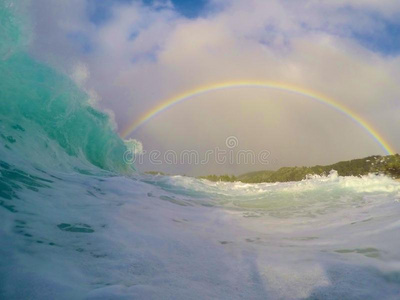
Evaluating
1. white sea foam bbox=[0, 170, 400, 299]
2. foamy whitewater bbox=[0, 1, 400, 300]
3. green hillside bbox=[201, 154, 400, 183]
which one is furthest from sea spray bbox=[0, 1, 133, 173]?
green hillside bbox=[201, 154, 400, 183]

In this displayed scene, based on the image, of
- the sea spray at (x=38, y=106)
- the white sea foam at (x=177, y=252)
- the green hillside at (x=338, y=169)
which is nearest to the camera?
the white sea foam at (x=177, y=252)

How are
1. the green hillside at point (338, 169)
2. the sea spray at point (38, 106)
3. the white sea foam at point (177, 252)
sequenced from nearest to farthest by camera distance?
the white sea foam at point (177, 252) → the sea spray at point (38, 106) → the green hillside at point (338, 169)

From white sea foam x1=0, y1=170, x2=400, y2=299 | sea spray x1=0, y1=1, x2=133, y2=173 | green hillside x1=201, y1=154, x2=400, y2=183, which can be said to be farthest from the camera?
green hillside x1=201, y1=154, x2=400, y2=183

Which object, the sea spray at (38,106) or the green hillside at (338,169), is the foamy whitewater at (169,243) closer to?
the sea spray at (38,106)

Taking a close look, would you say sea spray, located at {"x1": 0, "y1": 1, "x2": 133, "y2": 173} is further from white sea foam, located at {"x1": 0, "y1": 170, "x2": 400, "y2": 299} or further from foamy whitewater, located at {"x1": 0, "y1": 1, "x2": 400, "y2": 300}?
white sea foam, located at {"x1": 0, "y1": 170, "x2": 400, "y2": 299}

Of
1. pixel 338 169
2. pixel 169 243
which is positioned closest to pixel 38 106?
pixel 169 243

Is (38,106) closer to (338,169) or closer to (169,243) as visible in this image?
(169,243)

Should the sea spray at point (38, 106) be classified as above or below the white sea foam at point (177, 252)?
above

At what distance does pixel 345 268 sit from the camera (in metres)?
2.84

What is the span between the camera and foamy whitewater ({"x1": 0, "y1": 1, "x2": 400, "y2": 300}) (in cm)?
241

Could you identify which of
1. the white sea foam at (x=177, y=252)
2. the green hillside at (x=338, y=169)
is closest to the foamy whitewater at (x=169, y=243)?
the white sea foam at (x=177, y=252)

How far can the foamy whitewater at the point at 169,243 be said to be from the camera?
2.41m

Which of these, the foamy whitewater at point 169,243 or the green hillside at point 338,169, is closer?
the foamy whitewater at point 169,243

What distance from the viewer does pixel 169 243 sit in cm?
373
